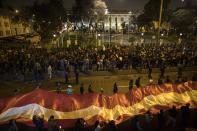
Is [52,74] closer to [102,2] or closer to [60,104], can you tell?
[60,104]

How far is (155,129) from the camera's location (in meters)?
17.2

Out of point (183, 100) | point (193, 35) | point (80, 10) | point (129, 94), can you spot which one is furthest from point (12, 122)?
point (80, 10)

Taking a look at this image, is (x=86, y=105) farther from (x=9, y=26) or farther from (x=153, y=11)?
(x=153, y=11)

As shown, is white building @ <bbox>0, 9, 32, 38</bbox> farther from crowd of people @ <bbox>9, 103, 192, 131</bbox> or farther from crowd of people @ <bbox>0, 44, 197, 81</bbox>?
crowd of people @ <bbox>9, 103, 192, 131</bbox>

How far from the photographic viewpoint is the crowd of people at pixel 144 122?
1490 cm

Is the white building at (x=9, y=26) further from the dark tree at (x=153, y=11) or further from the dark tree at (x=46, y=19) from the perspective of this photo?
the dark tree at (x=153, y=11)

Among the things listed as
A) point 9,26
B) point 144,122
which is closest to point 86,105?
point 144,122

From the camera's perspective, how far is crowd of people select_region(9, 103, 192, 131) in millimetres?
14898

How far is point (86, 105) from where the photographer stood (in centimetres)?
1639

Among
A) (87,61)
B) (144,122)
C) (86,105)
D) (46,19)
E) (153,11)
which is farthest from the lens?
(153,11)

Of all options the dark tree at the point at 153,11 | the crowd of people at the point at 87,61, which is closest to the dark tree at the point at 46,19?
the crowd of people at the point at 87,61

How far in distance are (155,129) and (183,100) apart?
231 cm

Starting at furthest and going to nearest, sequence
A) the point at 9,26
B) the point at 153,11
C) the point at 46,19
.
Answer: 1. the point at 153,11
2. the point at 9,26
3. the point at 46,19

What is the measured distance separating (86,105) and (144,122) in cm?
320
